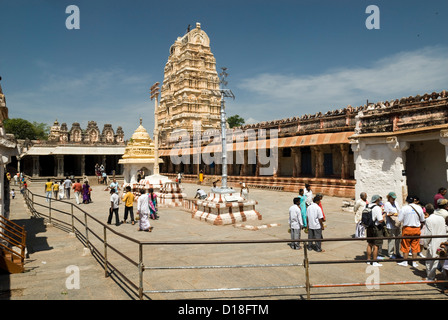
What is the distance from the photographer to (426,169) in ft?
33.9

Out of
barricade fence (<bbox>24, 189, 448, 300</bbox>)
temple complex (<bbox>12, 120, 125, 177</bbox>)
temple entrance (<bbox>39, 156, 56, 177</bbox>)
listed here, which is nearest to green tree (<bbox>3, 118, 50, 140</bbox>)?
temple complex (<bbox>12, 120, 125, 177</bbox>)

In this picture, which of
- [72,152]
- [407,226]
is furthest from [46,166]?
[407,226]

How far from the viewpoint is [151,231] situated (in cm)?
930

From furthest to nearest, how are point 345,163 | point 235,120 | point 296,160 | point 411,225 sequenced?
point 235,120, point 296,160, point 345,163, point 411,225

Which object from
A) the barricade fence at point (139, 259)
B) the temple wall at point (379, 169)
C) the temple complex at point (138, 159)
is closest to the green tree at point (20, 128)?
the temple complex at point (138, 159)

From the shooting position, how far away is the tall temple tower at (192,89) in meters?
41.0

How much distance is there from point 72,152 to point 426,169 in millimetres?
35183

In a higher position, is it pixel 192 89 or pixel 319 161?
pixel 192 89

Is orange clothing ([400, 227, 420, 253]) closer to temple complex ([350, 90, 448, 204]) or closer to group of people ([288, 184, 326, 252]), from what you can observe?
group of people ([288, 184, 326, 252])

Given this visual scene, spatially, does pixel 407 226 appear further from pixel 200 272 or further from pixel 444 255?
pixel 200 272

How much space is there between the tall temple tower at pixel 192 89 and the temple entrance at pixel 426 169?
31.0 meters
